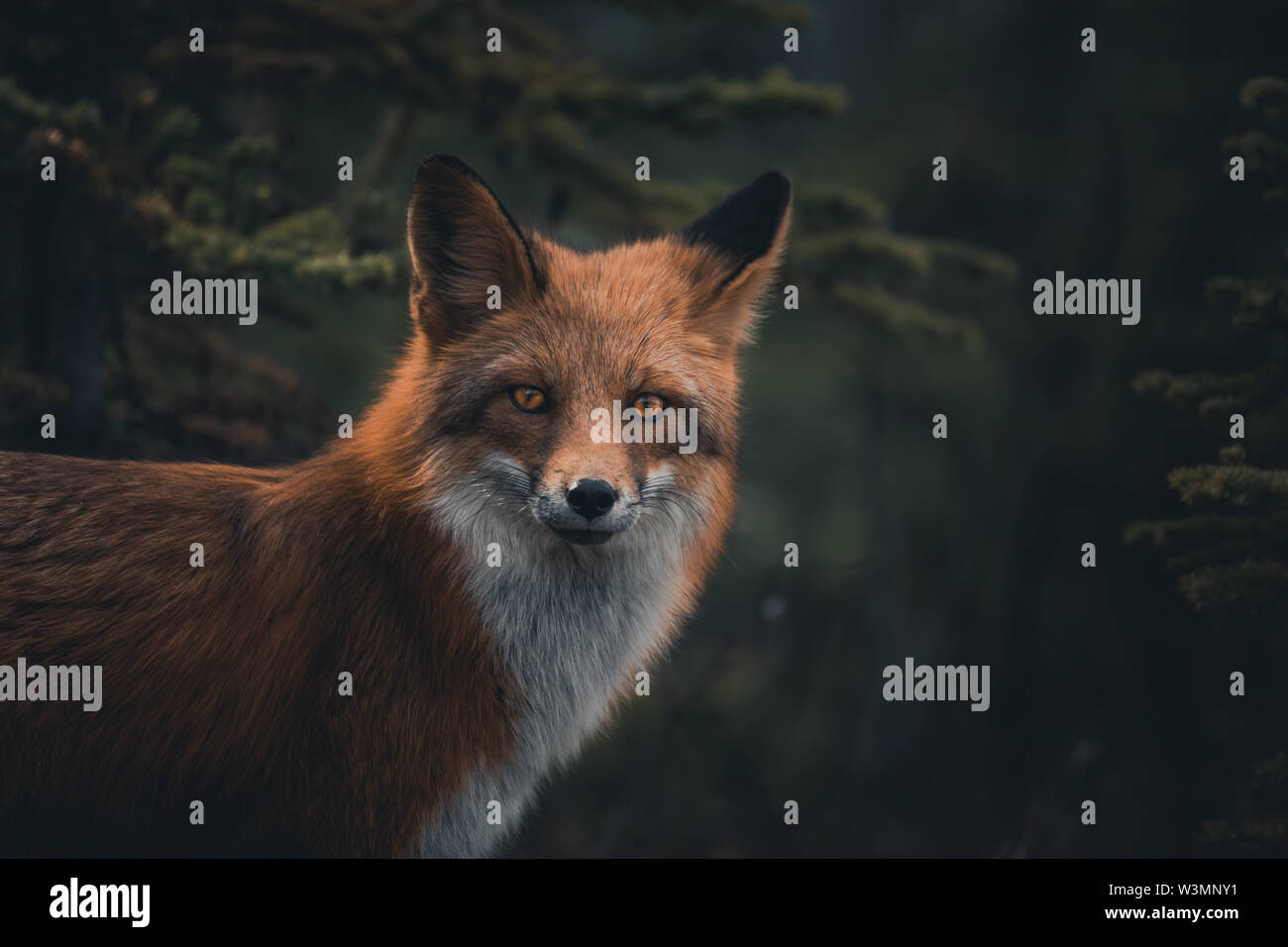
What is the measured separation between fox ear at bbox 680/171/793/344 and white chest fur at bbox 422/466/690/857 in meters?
1.02

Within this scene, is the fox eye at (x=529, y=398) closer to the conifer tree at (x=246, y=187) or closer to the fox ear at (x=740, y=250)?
the fox ear at (x=740, y=250)

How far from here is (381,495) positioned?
4.23 metres

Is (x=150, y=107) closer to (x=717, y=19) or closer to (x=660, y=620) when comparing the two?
(x=717, y=19)

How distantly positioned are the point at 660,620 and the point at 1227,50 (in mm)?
7843

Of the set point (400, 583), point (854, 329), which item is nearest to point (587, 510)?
point (400, 583)

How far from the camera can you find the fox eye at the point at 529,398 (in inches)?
158

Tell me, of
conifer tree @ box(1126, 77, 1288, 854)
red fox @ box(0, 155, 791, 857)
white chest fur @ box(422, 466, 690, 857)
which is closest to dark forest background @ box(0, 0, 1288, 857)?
conifer tree @ box(1126, 77, 1288, 854)

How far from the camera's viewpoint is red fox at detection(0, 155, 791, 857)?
3.90 meters

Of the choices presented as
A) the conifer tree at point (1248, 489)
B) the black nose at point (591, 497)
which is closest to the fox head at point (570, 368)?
the black nose at point (591, 497)

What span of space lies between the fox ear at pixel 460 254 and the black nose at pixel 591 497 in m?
1.00

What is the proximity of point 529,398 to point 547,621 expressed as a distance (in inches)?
37.7

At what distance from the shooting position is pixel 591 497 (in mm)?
3684

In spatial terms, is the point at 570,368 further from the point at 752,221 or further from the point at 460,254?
the point at 752,221

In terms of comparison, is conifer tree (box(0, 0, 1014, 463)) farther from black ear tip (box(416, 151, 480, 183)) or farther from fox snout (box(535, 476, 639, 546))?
fox snout (box(535, 476, 639, 546))
